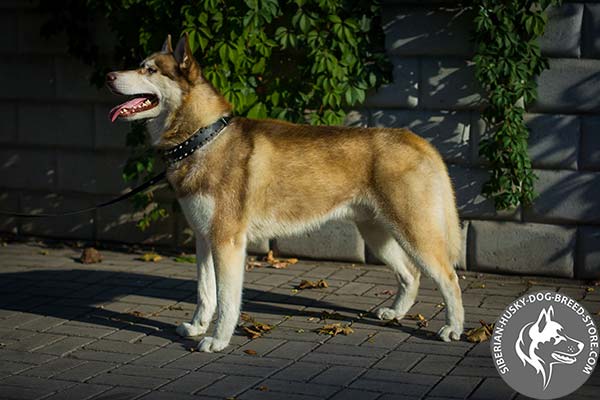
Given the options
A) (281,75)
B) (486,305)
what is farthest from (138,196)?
(486,305)

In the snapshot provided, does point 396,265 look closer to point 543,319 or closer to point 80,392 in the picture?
point 543,319

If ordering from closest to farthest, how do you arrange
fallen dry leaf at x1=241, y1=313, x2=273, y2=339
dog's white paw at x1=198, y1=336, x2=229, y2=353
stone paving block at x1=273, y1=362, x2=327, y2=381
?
1. stone paving block at x1=273, y1=362, x2=327, y2=381
2. dog's white paw at x1=198, y1=336, x2=229, y2=353
3. fallen dry leaf at x1=241, y1=313, x2=273, y2=339

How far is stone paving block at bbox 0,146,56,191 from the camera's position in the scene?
9227 mm

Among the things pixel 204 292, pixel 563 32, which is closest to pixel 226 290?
pixel 204 292

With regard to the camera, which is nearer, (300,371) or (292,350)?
(300,371)

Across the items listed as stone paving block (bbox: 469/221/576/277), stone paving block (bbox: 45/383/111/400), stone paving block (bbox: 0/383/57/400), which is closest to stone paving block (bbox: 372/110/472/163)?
stone paving block (bbox: 469/221/576/277)

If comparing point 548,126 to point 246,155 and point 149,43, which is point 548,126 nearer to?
point 246,155

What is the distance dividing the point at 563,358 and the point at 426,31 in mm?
3197

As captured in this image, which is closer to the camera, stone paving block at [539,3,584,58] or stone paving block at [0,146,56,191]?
stone paving block at [539,3,584,58]

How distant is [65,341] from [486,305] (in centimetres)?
282

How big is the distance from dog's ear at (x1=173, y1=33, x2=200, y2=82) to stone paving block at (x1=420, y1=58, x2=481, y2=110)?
7.79 ft

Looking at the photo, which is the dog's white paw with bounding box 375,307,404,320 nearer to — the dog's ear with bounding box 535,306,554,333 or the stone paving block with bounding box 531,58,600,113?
the dog's ear with bounding box 535,306,554,333

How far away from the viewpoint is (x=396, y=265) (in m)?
6.72

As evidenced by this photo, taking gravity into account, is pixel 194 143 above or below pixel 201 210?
above
